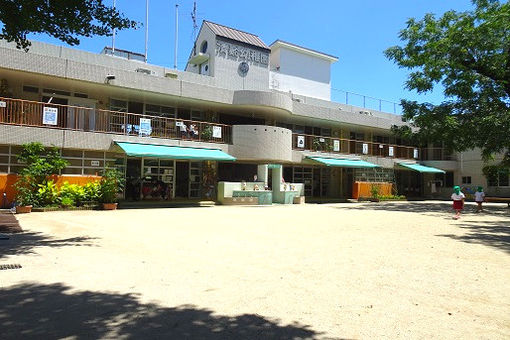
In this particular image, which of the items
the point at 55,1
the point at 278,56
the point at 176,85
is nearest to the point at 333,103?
the point at 278,56

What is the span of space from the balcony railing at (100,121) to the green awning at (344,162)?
22.2 ft

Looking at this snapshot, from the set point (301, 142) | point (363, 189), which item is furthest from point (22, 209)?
point (363, 189)

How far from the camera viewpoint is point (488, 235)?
11047 mm

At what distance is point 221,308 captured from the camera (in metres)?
4.44

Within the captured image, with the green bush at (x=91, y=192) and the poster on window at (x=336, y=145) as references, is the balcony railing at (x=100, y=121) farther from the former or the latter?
the poster on window at (x=336, y=145)

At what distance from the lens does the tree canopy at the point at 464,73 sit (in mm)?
20547

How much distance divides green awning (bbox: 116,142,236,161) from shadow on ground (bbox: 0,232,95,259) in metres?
8.33

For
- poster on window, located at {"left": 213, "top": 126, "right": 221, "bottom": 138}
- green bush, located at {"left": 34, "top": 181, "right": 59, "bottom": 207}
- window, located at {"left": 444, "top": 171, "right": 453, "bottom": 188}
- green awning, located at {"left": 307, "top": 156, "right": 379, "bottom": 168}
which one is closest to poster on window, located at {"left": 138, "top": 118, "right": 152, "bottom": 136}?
poster on window, located at {"left": 213, "top": 126, "right": 221, "bottom": 138}

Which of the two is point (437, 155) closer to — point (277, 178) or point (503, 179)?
point (503, 179)

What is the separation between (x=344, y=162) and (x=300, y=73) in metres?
10.9

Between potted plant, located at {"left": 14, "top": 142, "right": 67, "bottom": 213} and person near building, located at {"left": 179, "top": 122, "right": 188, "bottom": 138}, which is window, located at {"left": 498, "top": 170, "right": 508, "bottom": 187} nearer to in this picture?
person near building, located at {"left": 179, "top": 122, "right": 188, "bottom": 138}

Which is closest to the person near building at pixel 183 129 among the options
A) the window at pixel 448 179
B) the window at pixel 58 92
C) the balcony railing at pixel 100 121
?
the balcony railing at pixel 100 121

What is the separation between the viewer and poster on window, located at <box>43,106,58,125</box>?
16969 mm

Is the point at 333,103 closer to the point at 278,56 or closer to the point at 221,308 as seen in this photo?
the point at 278,56
